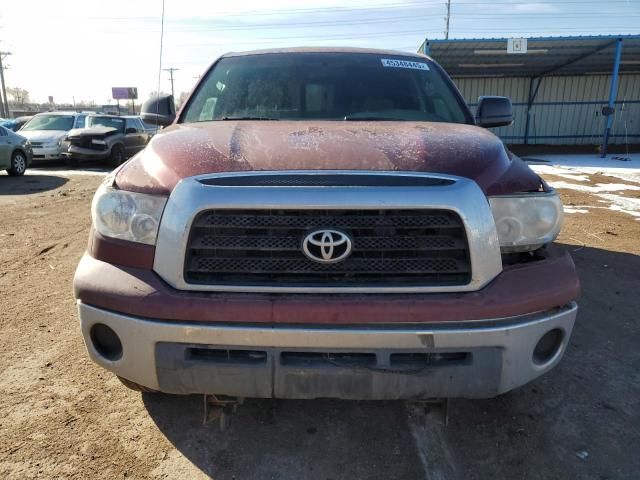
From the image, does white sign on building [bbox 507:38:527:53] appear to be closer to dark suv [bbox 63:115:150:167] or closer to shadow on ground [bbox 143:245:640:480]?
dark suv [bbox 63:115:150:167]

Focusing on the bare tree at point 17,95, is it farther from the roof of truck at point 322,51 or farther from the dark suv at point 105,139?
the roof of truck at point 322,51

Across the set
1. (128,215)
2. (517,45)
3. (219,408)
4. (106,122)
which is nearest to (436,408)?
(219,408)

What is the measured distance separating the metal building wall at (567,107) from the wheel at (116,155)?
1621 centimetres

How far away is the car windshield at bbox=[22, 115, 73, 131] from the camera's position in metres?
16.4

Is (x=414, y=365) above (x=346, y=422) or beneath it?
above

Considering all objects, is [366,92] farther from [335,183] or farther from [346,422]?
[346,422]

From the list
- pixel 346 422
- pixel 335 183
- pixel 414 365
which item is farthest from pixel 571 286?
pixel 346 422

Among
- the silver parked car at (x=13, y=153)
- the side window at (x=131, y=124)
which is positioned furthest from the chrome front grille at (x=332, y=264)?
the side window at (x=131, y=124)

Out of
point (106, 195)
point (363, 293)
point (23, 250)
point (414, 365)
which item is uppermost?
point (106, 195)

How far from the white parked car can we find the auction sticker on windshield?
14865mm

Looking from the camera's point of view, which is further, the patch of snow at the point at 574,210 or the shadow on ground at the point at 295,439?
the patch of snow at the point at 574,210

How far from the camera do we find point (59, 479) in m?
2.05

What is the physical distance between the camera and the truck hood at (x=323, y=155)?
1982 mm

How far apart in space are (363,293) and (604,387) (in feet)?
6.09
